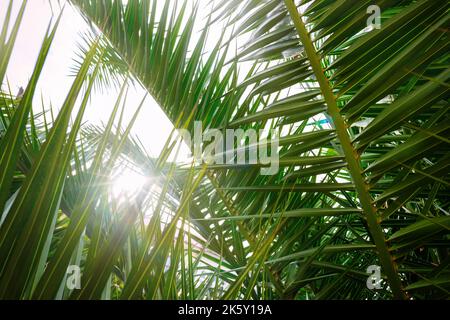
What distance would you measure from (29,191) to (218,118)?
57cm

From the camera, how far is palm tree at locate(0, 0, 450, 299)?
24cm

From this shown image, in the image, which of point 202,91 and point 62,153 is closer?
point 62,153

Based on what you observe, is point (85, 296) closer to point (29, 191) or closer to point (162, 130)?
point (29, 191)

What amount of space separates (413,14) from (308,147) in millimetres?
237

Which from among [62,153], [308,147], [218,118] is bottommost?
[62,153]

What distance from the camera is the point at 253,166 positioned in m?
0.62

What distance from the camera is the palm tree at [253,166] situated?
242 millimetres

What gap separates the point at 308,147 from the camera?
1.99 feet

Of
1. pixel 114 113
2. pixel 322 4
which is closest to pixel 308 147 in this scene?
pixel 322 4

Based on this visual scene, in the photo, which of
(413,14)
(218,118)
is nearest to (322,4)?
(413,14)

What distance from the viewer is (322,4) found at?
1.88 feet

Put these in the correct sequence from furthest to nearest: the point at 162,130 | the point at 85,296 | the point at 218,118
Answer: the point at 162,130
the point at 218,118
the point at 85,296
